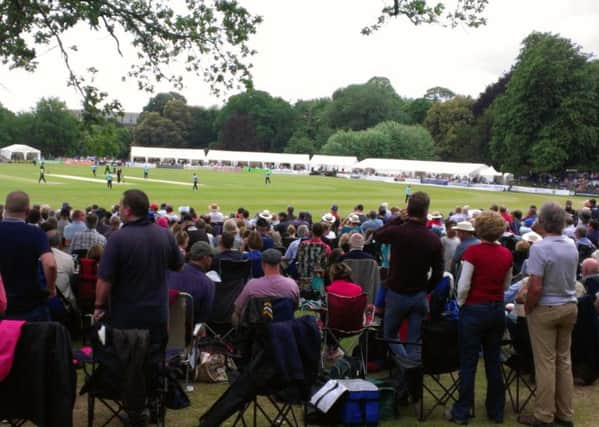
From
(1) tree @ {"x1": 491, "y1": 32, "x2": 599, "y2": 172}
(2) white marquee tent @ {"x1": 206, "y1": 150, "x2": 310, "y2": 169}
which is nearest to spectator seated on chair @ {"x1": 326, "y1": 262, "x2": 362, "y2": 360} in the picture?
(1) tree @ {"x1": 491, "y1": 32, "x2": 599, "y2": 172}

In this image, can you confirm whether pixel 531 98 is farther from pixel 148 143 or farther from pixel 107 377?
pixel 148 143

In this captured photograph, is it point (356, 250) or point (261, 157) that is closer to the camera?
point (356, 250)

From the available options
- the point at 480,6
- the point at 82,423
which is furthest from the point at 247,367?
the point at 480,6

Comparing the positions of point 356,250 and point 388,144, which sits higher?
point 388,144

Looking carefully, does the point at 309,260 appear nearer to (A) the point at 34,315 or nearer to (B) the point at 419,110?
(A) the point at 34,315

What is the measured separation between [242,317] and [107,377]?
1.14 meters

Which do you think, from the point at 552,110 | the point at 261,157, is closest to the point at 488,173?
the point at 552,110

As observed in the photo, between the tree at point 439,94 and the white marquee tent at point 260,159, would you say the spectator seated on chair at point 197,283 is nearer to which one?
the white marquee tent at point 260,159

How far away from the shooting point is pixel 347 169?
89.4 m

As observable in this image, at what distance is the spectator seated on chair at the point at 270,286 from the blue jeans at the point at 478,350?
1.52 metres

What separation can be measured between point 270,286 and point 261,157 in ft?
310

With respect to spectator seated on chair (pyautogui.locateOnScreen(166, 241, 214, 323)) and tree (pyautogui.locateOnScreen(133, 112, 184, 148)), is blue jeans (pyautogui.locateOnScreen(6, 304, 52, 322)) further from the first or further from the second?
A: tree (pyautogui.locateOnScreen(133, 112, 184, 148))

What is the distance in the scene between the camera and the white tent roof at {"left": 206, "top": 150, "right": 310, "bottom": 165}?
3853 inches

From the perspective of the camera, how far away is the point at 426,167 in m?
79.0
